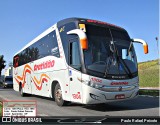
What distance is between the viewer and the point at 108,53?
9.92 m

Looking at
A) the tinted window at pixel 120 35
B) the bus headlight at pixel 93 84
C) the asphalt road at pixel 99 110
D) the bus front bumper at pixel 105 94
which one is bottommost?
the asphalt road at pixel 99 110

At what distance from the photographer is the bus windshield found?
9.69m

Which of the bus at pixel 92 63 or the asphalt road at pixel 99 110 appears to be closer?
the asphalt road at pixel 99 110

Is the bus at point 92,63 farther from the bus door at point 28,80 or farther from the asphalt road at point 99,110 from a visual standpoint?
the bus door at point 28,80

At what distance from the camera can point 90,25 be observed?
1034 centimetres

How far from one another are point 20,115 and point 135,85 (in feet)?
20.1

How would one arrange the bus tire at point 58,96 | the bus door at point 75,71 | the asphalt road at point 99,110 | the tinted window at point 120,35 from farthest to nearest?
the bus tire at point 58,96, the tinted window at point 120,35, the bus door at point 75,71, the asphalt road at point 99,110

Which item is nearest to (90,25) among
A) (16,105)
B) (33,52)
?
(16,105)

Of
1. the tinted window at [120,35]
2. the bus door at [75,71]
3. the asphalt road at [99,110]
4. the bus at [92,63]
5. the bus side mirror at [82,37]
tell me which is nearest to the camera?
the bus side mirror at [82,37]

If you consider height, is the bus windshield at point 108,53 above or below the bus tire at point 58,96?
above

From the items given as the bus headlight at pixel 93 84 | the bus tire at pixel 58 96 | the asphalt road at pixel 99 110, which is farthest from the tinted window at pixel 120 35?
the bus tire at pixel 58 96

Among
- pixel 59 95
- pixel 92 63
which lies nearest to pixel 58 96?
pixel 59 95

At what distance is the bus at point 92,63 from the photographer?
9.59 meters

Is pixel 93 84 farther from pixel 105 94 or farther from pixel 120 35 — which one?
pixel 120 35
